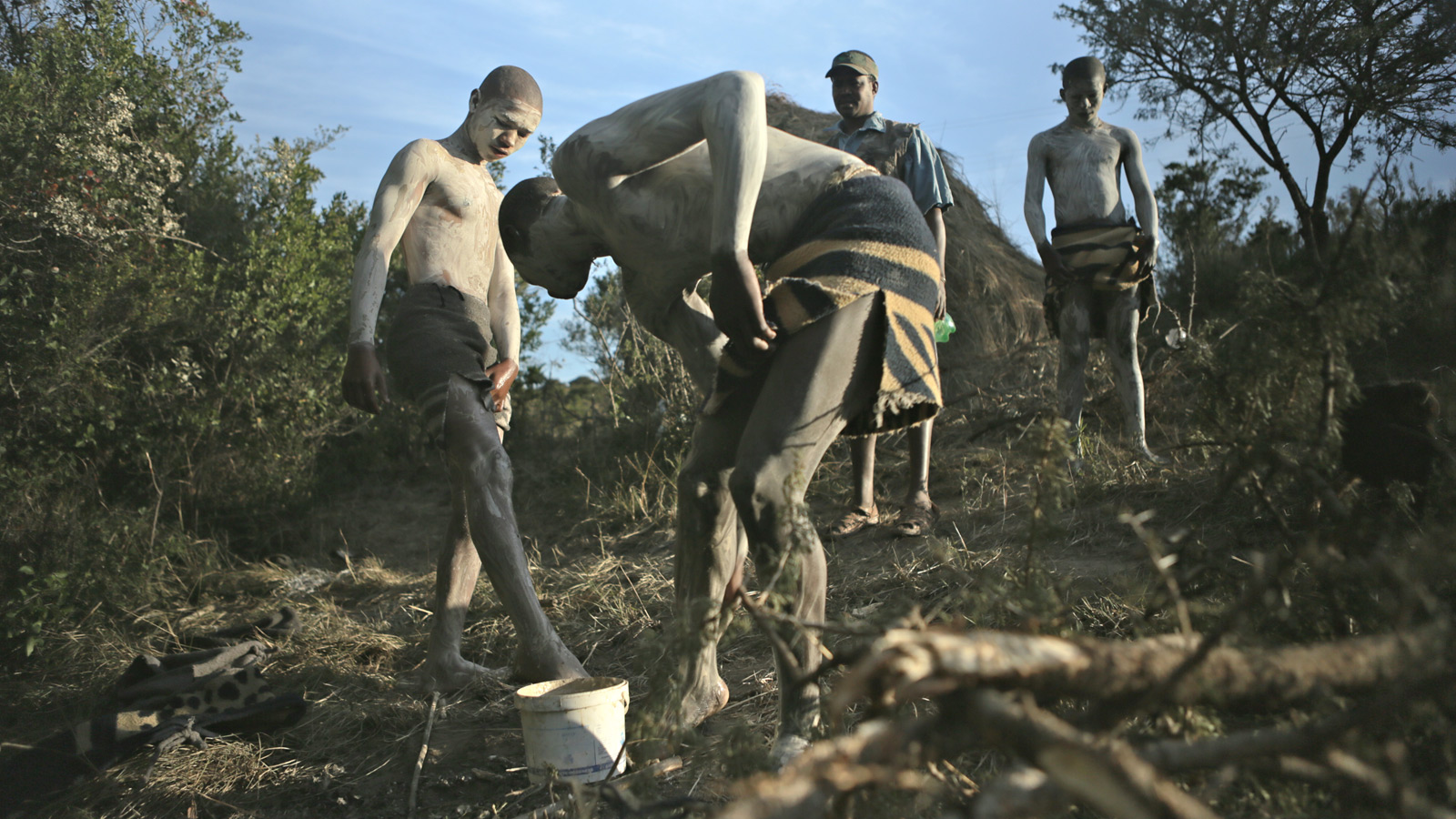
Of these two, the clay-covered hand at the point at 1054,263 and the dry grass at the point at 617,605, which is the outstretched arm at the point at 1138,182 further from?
the dry grass at the point at 617,605

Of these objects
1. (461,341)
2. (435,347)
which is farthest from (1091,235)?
(435,347)

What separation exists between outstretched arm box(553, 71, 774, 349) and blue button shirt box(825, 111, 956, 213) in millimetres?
2214

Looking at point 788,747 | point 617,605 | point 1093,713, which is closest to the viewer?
point 1093,713

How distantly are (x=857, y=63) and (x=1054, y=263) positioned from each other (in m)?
1.40

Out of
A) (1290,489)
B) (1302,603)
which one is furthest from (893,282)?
(1290,489)

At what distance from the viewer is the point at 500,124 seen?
346 centimetres

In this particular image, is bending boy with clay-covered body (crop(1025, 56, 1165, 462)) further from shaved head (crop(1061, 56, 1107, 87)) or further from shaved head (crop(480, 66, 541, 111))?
shaved head (crop(480, 66, 541, 111))

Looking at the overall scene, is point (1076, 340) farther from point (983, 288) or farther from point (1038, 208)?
point (983, 288)

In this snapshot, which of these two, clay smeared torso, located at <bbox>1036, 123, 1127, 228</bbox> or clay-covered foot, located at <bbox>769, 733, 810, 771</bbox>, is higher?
clay smeared torso, located at <bbox>1036, 123, 1127, 228</bbox>

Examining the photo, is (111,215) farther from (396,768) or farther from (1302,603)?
(1302,603)

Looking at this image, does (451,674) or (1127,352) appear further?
(1127,352)

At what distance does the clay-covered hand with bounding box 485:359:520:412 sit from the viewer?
3400 millimetres

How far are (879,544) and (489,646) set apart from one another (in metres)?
1.77

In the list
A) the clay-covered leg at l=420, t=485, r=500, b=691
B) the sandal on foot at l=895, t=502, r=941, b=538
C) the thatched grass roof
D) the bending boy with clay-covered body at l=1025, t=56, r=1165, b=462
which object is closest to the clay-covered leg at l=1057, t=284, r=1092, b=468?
the bending boy with clay-covered body at l=1025, t=56, r=1165, b=462
